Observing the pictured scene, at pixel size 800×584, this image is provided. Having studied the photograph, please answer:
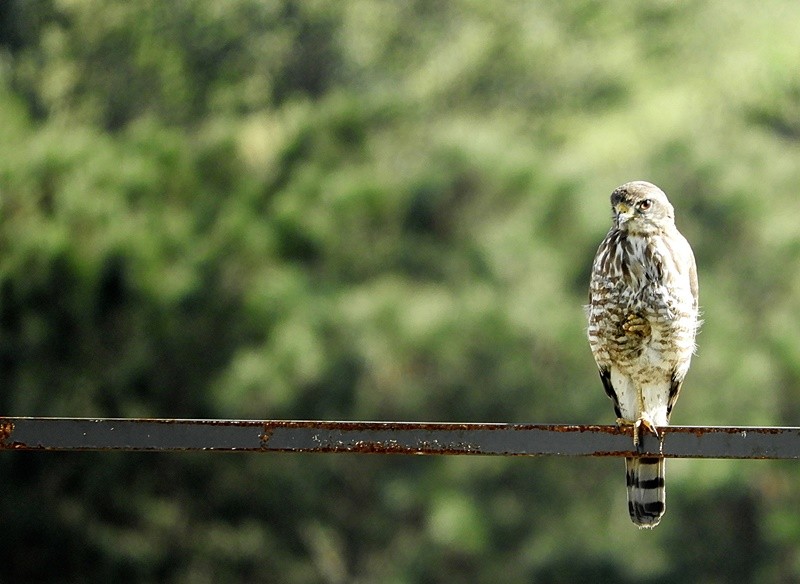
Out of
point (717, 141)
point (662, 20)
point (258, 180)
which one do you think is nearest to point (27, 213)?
point (258, 180)

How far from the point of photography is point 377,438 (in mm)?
1837

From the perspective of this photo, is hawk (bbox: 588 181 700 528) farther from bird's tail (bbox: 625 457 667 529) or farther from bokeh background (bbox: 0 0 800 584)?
bokeh background (bbox: 0 0 800 584)

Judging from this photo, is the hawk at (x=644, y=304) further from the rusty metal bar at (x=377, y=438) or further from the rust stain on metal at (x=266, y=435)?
the rust stain on metal at (x=266, y=435)

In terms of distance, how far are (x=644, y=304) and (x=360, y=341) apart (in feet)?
A: 15.9

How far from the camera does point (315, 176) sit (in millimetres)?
8602

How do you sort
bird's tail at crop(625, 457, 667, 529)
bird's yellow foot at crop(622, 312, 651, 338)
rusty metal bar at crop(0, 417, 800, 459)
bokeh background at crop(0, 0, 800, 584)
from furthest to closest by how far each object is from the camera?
bokeh background at crop(0, 0, 800, 584) < bird's yellow foot at crop(622, 312, 651, 338) < bird's tail at crop(625, 457, 667, 529) < rusty metal bar at crop(0, 417, 800, 459)

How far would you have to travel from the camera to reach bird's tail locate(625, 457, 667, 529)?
2971 mm

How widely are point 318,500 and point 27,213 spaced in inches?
111

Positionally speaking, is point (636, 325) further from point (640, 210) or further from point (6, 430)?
point (6, 430)

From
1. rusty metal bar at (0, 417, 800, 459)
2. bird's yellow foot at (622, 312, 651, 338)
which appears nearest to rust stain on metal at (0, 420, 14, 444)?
rusty metal bar at (0, 417, 800, 459)

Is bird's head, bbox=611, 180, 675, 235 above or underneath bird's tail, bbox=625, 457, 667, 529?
above

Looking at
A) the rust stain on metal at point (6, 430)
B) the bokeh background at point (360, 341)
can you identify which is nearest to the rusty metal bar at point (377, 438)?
the rust stain on metal at point (6, 430)

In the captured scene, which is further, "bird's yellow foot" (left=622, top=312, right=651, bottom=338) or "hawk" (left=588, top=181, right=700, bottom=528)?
"bird's yellow foot" (left=622, top=312, right=651, bottom=338)

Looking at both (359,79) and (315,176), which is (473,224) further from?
(359,79)
